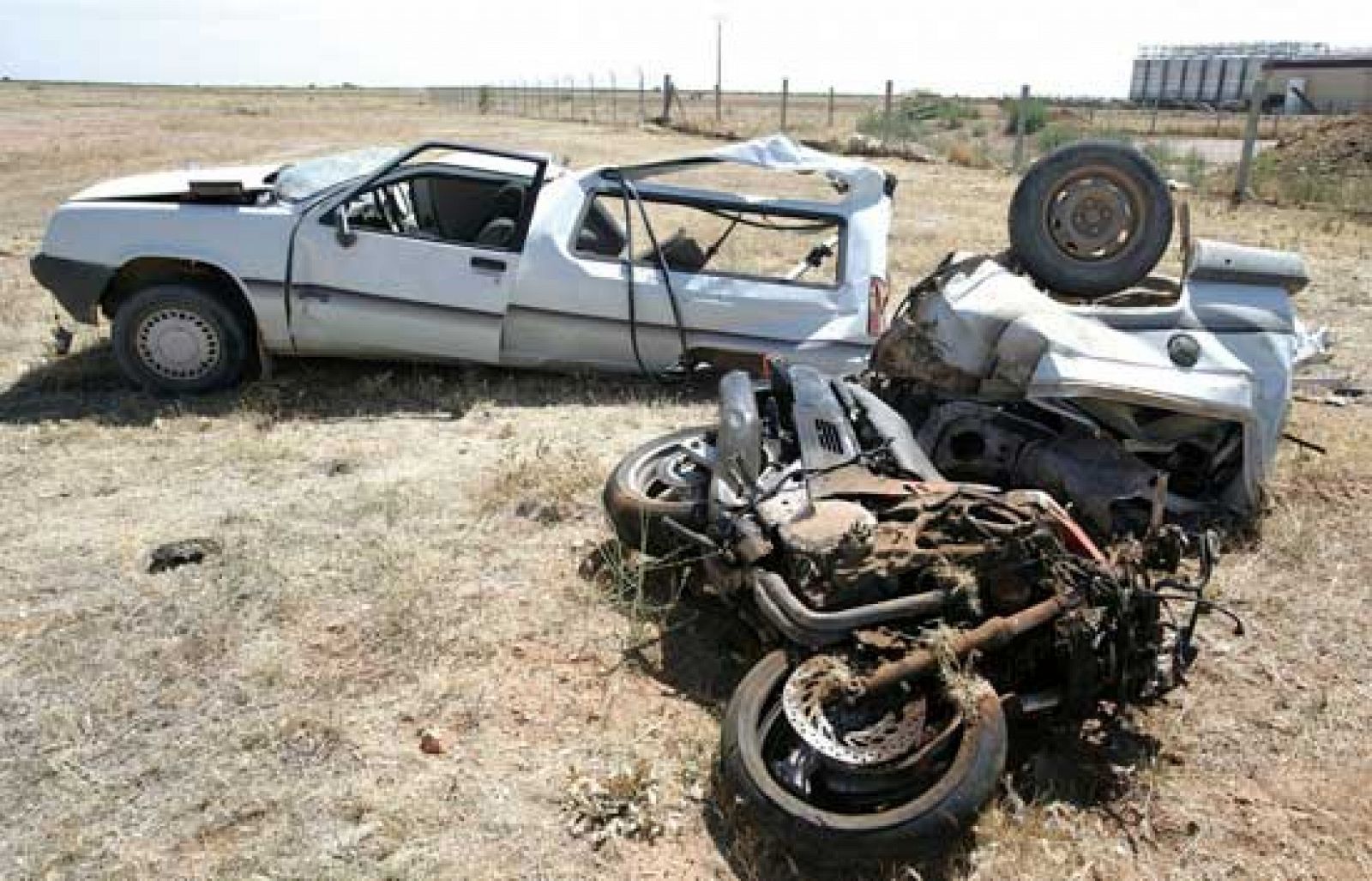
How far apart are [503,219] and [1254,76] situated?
48.4 m

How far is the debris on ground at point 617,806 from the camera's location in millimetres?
2906

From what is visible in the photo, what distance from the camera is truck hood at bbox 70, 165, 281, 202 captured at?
6.39 meters

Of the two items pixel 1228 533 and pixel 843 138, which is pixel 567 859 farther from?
pixel 843 138

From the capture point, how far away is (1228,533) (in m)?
4.69

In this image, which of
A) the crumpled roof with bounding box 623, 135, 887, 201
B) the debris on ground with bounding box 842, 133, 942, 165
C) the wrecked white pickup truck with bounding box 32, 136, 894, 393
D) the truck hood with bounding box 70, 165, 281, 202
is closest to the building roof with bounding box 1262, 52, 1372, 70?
the debris on ground with bounding box 842, 133, 942, 165

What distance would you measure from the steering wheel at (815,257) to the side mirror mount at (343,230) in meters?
2.52

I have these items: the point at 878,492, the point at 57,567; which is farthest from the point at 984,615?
the point at 57,567

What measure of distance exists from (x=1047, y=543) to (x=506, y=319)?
13.1ft

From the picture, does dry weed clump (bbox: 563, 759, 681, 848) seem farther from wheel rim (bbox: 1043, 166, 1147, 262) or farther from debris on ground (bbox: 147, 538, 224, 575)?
wheel rim (bbox: 1043, 166, 1147, 262)

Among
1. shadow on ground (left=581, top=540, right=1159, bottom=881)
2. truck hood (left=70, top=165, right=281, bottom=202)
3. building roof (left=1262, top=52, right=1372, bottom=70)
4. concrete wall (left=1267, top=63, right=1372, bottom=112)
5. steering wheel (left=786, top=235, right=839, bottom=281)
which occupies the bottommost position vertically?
shadow on ground (left=581, top=540, right=1159, bottom=881)

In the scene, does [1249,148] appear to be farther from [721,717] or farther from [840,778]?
[840,778]

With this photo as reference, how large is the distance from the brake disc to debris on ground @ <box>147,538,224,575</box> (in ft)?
8.49

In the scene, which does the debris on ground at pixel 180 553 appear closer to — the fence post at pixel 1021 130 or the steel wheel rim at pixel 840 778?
the steel wheel rim at pixel 840 778

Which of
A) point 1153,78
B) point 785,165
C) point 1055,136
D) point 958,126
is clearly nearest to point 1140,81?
point 1153,78
